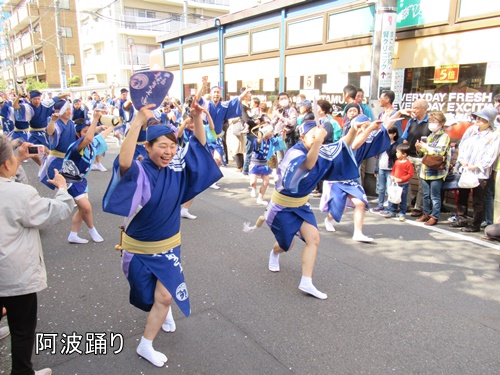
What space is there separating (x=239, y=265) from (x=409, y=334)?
1859mm

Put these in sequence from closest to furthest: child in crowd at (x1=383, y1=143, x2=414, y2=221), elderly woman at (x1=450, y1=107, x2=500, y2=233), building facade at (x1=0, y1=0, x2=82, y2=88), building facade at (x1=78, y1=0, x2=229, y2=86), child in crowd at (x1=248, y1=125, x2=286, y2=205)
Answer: elderly woman at (x1=450, y1=107, x2=500, y2=233) → child in crowd at (x1=383, y1=143, x2=414, y2=221) → child in crowd at (x1=248, y1=125, x2=286, y2=205) → building facade at (x1=78, y1=0, x2=229, y2=86) → building facade at (x1=0, y1=0, x2=82, y2=88)

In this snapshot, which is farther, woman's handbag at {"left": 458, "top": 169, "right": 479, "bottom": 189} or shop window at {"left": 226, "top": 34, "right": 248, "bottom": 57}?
shop window at {"left": 226, "top": 34, "right": 248, "bottom": 57}

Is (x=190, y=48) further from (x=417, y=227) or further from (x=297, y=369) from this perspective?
(x=297, y=369)

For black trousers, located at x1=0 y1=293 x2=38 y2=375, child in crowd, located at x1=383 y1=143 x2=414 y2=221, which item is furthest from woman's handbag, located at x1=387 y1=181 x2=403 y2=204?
black trousers, located at x1=0 y1=293 x2=38 y2=375

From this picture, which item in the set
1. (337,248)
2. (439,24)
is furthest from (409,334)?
(439,24)

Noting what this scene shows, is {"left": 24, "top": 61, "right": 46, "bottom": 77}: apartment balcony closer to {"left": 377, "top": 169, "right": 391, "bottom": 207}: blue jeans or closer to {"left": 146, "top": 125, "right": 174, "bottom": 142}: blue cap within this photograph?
{"left": 377, "top": 169, "right": 391, "bottom": 207}: blue jeans

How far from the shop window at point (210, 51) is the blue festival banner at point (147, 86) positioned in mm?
12009

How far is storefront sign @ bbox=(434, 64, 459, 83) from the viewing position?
6.44 m

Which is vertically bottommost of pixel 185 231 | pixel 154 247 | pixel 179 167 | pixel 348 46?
pixel 185 231

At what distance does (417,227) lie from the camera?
18.2ft

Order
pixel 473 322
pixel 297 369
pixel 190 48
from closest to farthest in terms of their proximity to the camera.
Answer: pixel 297 369
pixel 473 322
pixel 190 48

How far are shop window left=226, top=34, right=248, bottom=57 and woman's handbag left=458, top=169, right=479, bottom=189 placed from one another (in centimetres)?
844

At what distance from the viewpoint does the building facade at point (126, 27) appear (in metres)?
29.7

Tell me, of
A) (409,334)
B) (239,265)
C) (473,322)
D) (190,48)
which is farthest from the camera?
(190,48)
